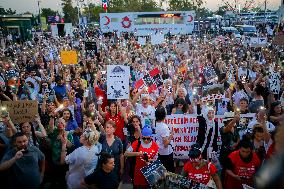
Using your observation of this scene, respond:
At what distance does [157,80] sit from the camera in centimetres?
1030

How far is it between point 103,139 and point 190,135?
2.02 metres

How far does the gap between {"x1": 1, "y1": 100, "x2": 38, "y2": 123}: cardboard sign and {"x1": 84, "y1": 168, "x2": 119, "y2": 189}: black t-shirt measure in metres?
2.15

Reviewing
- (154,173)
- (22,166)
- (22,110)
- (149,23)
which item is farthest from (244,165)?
(149,23)

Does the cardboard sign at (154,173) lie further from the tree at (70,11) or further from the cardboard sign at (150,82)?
the tree at (70,11)

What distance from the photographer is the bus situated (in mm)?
27497

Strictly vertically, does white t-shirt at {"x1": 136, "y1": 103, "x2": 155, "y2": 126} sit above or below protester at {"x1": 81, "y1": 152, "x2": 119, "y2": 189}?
above

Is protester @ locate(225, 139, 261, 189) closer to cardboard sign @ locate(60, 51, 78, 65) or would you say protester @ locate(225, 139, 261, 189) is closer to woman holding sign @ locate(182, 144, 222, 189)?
woman holding sign @ locate(182, 144, 222, 189)

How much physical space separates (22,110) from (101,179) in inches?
96.3

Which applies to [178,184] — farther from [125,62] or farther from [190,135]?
[125,62]

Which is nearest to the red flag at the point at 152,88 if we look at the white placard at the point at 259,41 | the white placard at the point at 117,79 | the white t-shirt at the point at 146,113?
the white placard at the point at 117,79

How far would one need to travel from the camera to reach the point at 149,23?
111ft

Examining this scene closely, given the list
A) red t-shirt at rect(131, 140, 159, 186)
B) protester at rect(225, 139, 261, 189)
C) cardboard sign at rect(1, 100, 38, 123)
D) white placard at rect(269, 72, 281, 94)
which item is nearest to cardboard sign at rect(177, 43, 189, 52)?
white placard at rect(269, 72, 281, 94)

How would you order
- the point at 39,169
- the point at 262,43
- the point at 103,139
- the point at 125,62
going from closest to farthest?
the point at 39,169 → the point at 103,139 → the point at 125,62 → the point at 262,43

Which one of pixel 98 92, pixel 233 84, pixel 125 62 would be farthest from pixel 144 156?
pixel 125 62
